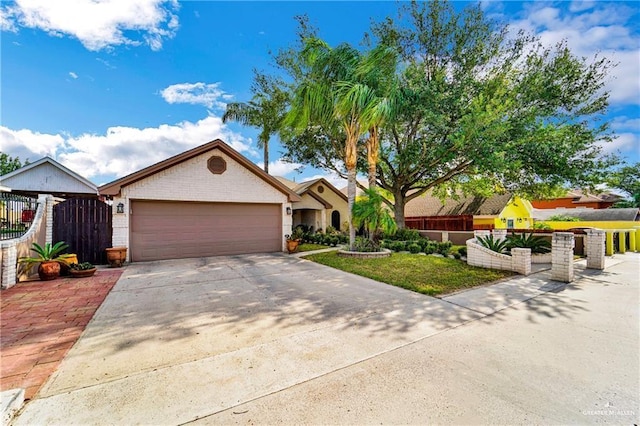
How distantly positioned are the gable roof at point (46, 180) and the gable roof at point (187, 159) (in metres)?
10.9

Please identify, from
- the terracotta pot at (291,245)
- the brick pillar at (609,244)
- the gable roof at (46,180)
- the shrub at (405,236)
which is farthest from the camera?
the gable roof at (46,180)

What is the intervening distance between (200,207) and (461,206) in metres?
20.4

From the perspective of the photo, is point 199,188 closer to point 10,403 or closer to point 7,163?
point 10,403

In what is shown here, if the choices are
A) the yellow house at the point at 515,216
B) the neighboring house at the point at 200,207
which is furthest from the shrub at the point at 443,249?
the yellow house at the point at 515,216

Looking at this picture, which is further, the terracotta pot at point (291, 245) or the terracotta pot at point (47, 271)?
the terracotta pot at point (291, 245)

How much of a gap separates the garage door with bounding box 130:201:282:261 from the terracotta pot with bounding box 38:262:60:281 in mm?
2816

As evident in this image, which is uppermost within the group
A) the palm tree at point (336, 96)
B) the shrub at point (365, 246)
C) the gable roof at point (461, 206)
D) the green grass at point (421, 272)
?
the palm tree at point (336, 96)

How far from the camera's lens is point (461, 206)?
2278 cm

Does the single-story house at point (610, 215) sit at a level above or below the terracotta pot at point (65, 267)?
above

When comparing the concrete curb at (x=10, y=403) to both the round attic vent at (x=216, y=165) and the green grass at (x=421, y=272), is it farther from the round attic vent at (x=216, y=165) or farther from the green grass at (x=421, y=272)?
the round attic vent at (x=216, y=165)

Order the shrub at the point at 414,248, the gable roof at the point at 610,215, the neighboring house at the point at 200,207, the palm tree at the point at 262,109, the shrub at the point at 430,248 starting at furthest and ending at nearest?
the gable roof at the point at 610,215 → the palm tree at the point at 262,109 → the shrub at the point at 414,248 → the shrub at the point at 430,248 → the neighboring house at the point at 200,207

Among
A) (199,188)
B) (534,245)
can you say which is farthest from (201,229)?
(534,245)

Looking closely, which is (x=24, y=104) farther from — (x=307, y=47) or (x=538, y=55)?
(x=538, y=55)

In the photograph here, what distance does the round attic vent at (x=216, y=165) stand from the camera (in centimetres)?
1114
